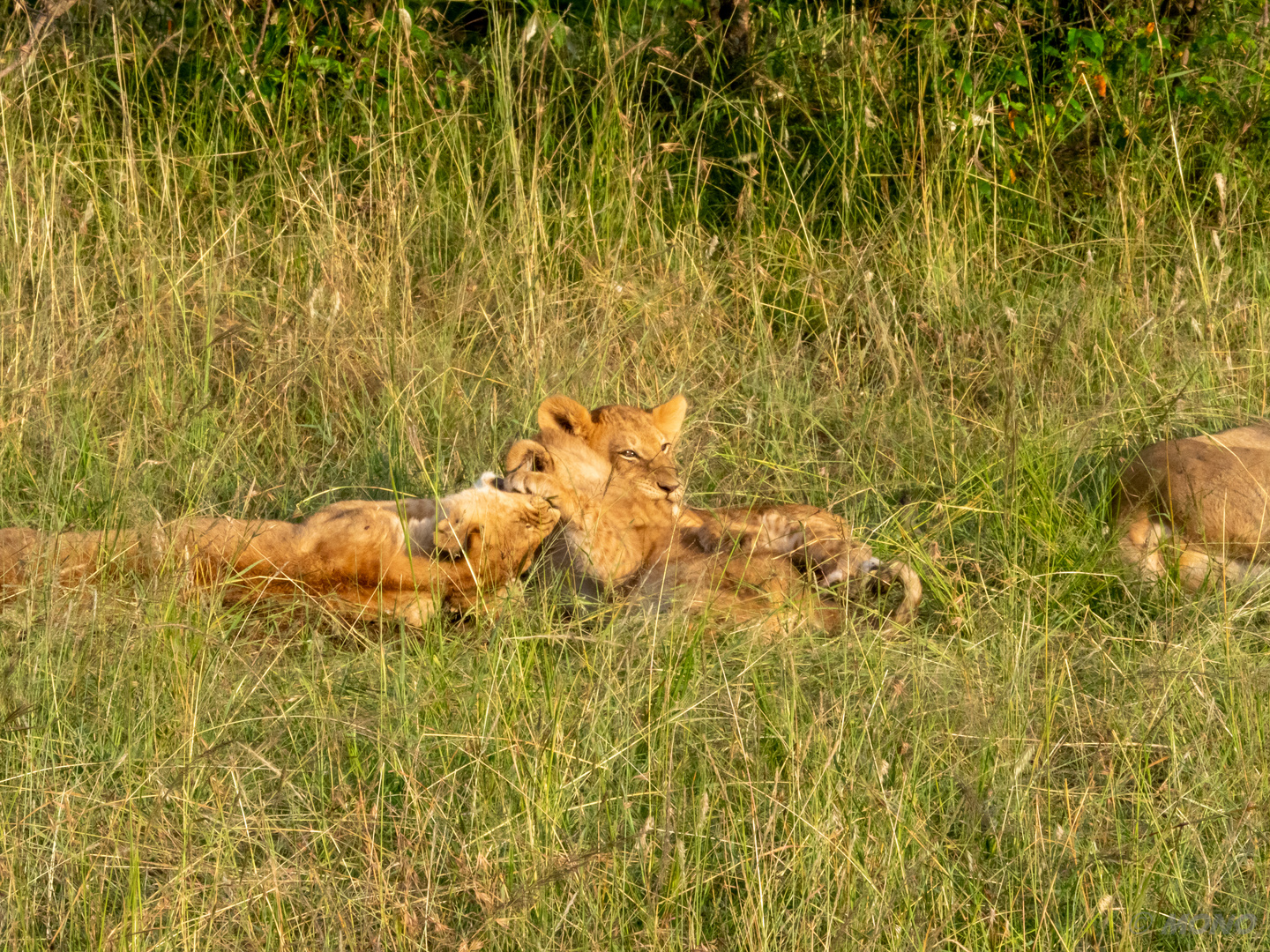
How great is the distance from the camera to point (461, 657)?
300 cm

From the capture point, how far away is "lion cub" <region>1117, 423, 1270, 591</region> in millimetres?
3576

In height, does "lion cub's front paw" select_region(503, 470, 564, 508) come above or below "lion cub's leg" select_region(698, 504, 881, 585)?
above

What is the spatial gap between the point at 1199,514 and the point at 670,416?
129cm

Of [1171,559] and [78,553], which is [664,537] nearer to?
[1171,559]

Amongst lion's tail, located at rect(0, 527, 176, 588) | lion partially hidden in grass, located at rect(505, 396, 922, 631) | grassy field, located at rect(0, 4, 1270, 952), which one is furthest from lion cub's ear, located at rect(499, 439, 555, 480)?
lion's tail, located at rect(0, 527, 176, 588)

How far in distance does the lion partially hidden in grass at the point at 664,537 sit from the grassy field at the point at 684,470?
0.13 metres

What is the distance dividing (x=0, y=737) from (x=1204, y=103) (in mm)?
4757

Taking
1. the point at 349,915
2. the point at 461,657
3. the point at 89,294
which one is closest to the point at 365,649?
the point at 461,657

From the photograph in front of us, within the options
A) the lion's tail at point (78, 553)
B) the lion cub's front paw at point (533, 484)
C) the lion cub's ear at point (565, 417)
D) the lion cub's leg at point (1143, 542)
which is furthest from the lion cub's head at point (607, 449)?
the lion cub's leg at point (1143, 542)

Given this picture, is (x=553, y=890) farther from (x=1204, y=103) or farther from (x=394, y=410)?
(x=1204, y=103)

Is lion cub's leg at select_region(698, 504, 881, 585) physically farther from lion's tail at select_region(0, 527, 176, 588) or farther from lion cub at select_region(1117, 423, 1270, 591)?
lion's tail at select_region(0, 527, 176, 588)

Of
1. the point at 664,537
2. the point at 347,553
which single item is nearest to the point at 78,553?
the point at 347,553

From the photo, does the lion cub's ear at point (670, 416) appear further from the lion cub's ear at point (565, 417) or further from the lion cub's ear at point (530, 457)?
the lion cub's ear at point (530, 457)

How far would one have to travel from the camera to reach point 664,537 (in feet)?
11.6
